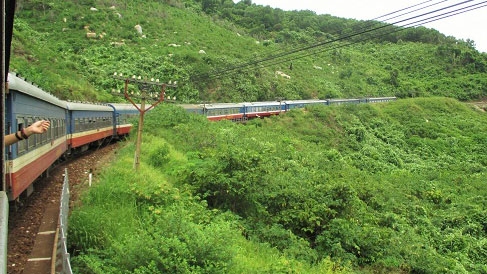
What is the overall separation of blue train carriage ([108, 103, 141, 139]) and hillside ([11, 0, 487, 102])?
14.7 feet

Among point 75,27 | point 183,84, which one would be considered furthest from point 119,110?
point 75,27

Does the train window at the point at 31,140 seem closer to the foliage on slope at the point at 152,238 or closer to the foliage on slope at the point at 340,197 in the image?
the foliage on slope at the point at 152,238

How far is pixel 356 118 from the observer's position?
4419cm

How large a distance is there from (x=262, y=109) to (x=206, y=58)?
1023 cm

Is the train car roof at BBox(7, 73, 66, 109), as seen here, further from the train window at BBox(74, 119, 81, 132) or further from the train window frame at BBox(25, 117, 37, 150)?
the train window at BBox(74, 119, 81, 132)

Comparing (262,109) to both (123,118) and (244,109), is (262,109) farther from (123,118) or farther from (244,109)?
(123,118)

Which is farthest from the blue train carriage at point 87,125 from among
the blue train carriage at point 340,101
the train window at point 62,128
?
the blue train carriage at point 340,101

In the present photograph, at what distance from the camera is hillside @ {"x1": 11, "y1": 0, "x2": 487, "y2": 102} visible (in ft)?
110

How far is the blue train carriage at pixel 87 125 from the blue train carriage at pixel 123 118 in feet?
1.87

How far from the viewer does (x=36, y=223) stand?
8016 mm

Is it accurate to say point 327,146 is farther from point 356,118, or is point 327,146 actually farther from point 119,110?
point 119,110

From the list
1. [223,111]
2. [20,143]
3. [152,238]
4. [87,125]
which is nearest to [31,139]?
[20,143]

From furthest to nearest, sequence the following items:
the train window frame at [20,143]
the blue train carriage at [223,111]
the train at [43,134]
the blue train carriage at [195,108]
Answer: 1. the blue train carriage at [223,111]
2. the blue train carriage at [195,108]
3. the train window frame at [20,143]
4. the train at [43,134]

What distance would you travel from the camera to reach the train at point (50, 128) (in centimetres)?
718
